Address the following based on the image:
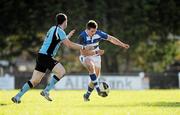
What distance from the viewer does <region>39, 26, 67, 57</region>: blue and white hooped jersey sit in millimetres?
15492

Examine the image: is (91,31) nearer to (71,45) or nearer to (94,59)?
(94,59)

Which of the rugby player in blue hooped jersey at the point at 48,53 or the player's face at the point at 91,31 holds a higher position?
the player's face at the point at 91,31

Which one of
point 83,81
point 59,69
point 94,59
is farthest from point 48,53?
point 83,81

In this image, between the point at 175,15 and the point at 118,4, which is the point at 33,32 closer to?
the point at 118,4

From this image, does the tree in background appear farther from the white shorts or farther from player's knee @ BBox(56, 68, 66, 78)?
player's knee @ BBox(56, 68, 66, 78)

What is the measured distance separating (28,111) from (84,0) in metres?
37.7

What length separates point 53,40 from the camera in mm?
15594

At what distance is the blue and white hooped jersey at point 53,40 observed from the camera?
15.5 m

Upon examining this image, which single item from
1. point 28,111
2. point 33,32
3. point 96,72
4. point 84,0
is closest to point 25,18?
point 33,32

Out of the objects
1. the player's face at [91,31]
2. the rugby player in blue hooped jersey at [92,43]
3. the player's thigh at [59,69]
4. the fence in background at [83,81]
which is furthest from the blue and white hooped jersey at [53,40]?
the fence in background at [83,81]

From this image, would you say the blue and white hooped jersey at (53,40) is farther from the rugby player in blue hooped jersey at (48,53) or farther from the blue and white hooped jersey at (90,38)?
the blue and white hooped jersey at (90,38)

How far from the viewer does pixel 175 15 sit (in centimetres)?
5250

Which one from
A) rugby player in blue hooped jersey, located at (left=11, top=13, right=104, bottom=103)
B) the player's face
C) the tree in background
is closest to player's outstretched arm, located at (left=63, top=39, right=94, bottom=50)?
rugby player in blue hooped jersey, located at (left=11, top=13, right=104, bottom=103)

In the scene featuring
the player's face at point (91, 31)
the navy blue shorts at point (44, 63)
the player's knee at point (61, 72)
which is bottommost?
the player's knee at point (61, 72)
